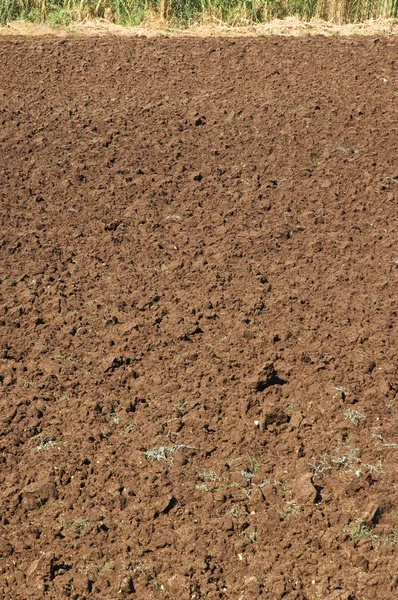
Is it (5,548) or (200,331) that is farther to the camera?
(200,331)

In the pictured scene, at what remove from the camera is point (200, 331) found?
A: 550cm

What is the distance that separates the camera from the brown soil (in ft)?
13.4

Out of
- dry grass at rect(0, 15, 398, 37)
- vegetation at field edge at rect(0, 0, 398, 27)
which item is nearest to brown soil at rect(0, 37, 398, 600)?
dry grass at rect(0, 15, 398, 37)

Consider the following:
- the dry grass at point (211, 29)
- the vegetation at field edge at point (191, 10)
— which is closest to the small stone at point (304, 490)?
the dry grass at point (211, 29)

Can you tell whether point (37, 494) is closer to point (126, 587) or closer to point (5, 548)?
point (5, 548)

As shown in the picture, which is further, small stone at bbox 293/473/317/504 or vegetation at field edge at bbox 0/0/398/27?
vegetation at field edge at bbox 0/0/398/27

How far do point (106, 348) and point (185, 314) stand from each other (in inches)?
22.3

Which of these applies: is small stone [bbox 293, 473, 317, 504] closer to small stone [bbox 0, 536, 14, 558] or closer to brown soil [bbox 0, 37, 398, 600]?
brown soil [bbox 0, 37, 398, 600]

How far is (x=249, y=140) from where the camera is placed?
7684 mm

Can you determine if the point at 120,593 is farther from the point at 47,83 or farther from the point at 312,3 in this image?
the point at 312,3

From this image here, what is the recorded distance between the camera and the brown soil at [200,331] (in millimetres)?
4090

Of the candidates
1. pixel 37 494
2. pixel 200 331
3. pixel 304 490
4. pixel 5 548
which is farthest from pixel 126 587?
pixel 200 331

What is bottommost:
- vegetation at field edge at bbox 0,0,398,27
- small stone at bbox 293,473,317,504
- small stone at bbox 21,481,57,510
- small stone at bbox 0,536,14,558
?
small stone at bbox 0,536,14,558

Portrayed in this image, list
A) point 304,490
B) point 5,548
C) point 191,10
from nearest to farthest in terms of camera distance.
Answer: point 5,548, point 304,490, point 191,10
